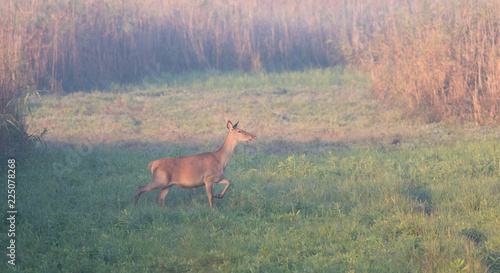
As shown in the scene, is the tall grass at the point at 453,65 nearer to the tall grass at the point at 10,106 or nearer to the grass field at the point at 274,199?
the grass field at the point at 274,199

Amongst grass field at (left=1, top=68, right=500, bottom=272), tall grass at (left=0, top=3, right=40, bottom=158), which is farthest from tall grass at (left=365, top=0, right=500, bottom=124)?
tall grass at (left=0, top=3, right=40, bottom=158)

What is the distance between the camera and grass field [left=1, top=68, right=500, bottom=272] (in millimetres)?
5203

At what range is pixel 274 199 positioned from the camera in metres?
6.89

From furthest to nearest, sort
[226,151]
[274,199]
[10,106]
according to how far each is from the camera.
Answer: [10,106] < [226,151] < [274,199]

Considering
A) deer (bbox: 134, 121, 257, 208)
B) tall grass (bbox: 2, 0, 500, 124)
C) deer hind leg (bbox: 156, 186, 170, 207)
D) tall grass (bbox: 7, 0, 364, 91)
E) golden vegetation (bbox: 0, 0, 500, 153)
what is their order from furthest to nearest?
1. tall grass (bbox: 7, 0, 364, 91)
2. tall grass (bbox: 2, 0, 500, 124)
3. golden vegetation (bbox: 0, 0, 500, 153)
4. deer hind leg (bbox: 156, 186, 170, 207)
5. deer (bbox: 134, 121, 257, 208)

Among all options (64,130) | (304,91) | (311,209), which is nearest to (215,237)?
(311,209)

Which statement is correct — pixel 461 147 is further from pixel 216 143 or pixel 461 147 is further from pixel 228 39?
pixel 228 39

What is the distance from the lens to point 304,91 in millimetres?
16188

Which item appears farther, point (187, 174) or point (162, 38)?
point (162, 38)

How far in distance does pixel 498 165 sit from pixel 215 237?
4.73 m

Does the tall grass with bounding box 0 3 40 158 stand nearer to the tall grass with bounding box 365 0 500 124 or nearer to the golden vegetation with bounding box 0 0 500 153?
the golden vegetation with bounding box 0 0 500 153

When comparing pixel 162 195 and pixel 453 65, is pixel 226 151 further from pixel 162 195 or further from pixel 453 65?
pixel 453 65

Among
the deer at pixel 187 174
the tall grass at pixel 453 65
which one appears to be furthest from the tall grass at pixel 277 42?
the deer at pixel 187 174

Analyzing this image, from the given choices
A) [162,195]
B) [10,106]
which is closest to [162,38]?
[10,106]
